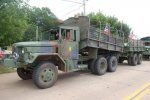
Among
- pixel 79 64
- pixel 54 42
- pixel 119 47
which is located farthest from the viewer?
pixel 119 47

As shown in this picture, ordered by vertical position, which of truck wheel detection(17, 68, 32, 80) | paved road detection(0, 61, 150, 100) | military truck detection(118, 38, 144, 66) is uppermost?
military truck detection(118, 38, 144, 66)

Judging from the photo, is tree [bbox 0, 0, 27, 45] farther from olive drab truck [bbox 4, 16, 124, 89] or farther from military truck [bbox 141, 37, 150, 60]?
military truck [bbox 141, 37, 150, 60]

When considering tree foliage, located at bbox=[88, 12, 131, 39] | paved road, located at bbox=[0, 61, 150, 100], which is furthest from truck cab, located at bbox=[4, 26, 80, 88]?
tree foliage, located at bbox=[88, 12, 131, 39]

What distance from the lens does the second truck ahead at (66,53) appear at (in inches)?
320

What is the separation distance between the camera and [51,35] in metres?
9.85

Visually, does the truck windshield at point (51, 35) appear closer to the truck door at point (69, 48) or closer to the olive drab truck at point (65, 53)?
the olive drab truck at point (65, 53)

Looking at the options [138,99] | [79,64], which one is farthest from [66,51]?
[138,99]

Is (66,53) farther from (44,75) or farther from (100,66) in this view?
(100,66)

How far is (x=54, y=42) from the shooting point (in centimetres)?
916

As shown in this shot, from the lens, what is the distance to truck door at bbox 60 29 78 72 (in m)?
9.22

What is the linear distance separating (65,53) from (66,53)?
0.06 meters

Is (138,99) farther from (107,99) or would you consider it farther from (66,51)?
(66,51)

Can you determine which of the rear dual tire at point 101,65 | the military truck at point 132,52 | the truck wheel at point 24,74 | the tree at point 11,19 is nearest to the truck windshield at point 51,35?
the truck wheel at point 24,74

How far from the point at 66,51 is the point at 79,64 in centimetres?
155
